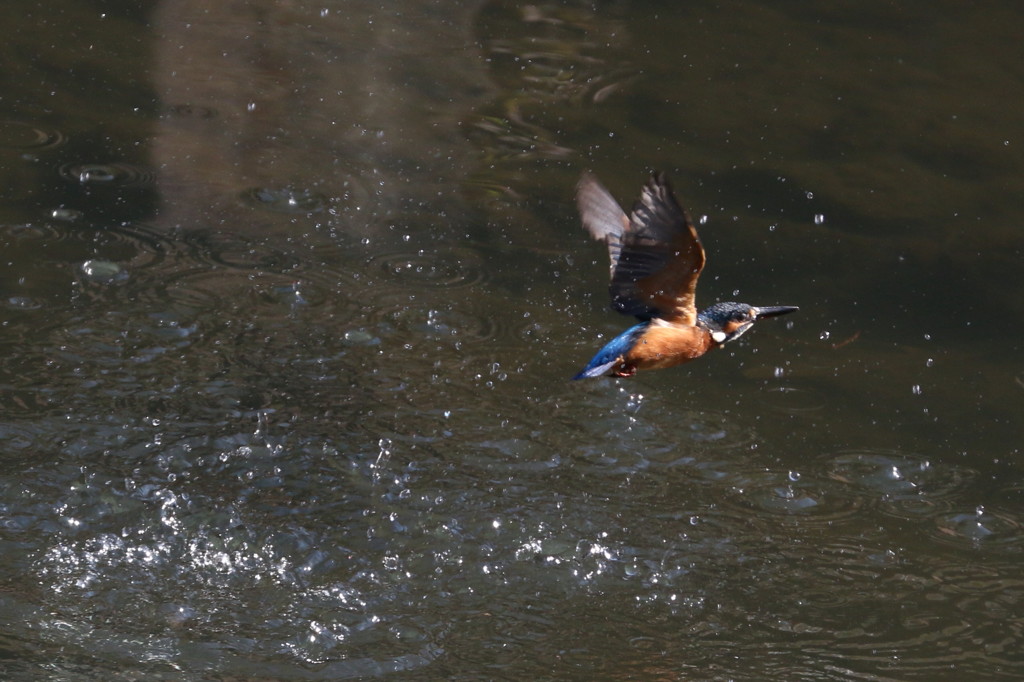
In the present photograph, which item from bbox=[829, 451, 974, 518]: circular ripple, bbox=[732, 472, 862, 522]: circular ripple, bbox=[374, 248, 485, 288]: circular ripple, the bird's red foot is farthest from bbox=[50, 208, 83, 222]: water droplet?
bbox=[829, 451, 974, 518]: circular ripple

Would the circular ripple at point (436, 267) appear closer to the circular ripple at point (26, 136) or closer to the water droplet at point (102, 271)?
the water droplet at point (102, 271)

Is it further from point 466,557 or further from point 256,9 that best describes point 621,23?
point 466,557

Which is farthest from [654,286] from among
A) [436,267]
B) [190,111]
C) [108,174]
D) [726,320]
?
[190,111]

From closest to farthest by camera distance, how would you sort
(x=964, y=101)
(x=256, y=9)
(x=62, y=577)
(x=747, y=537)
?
(x=62, y=577) < (x=747, y=537) < (x=964, y=101) < (x=256, y=9)

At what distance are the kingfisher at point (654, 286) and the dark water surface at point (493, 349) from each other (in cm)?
57

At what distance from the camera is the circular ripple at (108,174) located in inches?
215

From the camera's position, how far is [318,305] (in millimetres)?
4746

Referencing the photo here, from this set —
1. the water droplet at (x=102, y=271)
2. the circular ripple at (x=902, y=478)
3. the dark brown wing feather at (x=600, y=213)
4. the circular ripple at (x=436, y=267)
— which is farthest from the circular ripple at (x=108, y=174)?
the circular ripple at (x=902, y=478)

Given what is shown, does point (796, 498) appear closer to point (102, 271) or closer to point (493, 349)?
point (493, 349)

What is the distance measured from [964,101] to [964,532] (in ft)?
8.37

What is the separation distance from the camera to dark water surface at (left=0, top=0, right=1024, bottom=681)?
3.26 meters

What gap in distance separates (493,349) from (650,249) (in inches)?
55.4

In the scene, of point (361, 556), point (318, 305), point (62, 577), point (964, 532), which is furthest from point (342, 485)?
point (964, 532)

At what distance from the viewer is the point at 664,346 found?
338 centimetres
